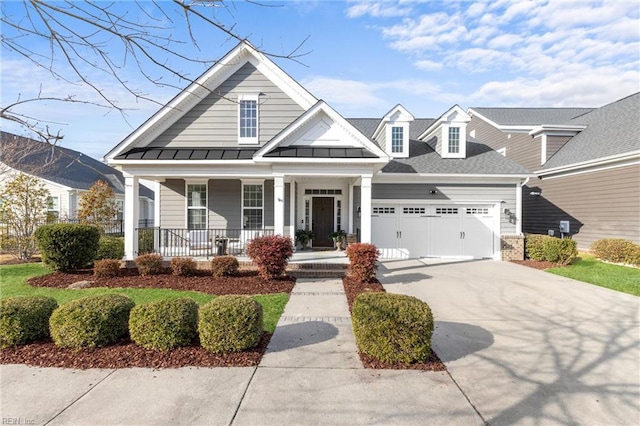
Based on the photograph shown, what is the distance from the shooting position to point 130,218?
1024 cm

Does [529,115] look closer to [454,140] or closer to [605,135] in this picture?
[605,135]

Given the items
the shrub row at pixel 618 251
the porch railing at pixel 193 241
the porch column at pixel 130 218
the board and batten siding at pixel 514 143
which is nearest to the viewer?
the porch column at pixel 130 218

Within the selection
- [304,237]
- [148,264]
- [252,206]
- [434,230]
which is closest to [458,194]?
[434,230]

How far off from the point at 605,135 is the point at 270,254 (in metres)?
16.0

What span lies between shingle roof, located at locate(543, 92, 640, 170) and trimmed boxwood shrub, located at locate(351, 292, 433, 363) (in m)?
13.3

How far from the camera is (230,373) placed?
12.3ft

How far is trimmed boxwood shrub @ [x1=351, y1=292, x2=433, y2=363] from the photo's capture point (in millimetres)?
3973

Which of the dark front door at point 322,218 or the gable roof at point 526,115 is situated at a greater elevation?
the gable roof at point 526,115

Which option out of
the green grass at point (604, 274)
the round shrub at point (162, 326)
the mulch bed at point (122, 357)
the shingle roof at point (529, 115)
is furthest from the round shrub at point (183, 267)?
the shingle roof at point (529, 115)

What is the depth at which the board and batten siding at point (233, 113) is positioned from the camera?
38.3 feet

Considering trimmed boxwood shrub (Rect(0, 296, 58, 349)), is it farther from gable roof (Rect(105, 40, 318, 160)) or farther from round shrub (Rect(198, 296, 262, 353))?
gable roof (Rect(105, 40, 318, 160))

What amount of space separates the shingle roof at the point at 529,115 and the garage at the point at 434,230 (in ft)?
29.5

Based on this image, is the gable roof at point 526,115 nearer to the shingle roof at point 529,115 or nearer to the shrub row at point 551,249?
the shingle roof at point 529,115

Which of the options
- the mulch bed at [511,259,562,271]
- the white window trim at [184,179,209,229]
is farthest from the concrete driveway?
the white window trim at [184,179,209,229]
